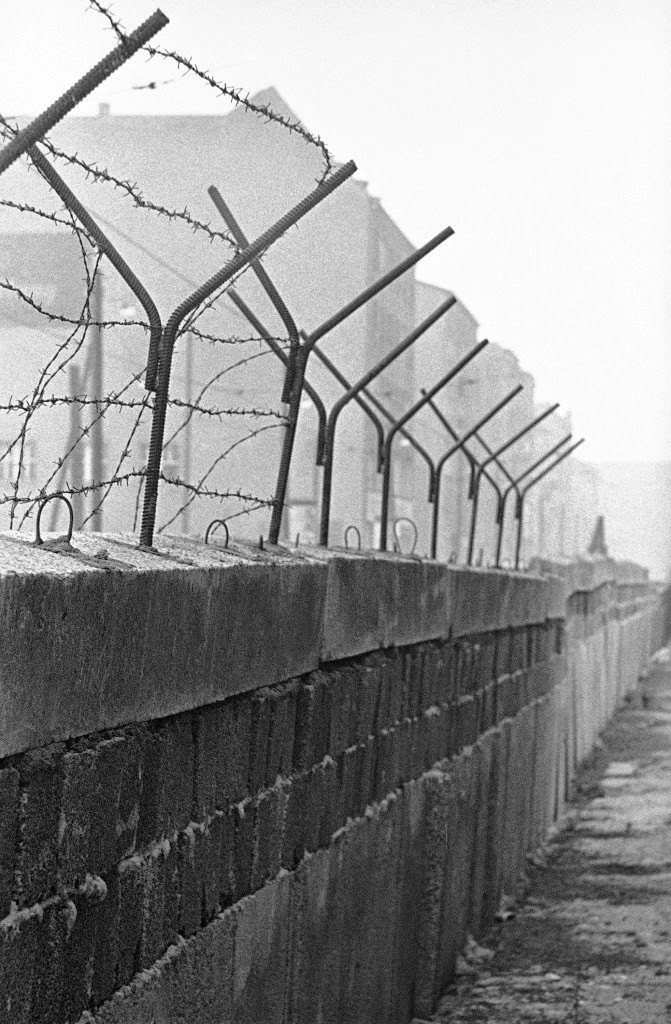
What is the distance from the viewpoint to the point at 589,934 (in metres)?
8.84

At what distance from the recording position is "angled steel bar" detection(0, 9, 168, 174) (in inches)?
108

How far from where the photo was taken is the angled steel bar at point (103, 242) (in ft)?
10.9

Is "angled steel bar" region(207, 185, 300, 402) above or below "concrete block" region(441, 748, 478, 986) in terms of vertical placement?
above

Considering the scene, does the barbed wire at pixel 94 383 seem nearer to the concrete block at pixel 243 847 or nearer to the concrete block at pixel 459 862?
the concrete block at pixel 243 847

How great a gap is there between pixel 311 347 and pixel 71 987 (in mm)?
2141

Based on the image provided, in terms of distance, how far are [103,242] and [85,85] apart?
62 cm

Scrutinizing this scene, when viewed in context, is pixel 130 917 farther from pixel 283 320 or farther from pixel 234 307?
pixel 234 307

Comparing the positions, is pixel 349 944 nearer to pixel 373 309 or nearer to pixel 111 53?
pixel 111 53

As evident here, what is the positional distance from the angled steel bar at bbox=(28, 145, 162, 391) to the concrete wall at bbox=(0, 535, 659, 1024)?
36cm

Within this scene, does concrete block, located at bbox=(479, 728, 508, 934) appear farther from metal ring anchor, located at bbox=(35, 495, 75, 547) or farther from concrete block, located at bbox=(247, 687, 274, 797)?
metal ring anchor, located at bbox=(35, 495, 75, 547)

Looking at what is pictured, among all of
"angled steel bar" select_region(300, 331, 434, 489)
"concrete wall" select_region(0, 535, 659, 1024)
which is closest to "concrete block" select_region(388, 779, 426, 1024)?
"concrete wall" select_region(0, 535, 659, 1024)

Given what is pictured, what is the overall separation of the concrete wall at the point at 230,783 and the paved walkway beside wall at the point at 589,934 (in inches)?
12.7

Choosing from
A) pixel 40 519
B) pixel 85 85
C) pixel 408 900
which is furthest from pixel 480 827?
pixel 85 85

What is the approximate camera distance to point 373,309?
5094 cm
